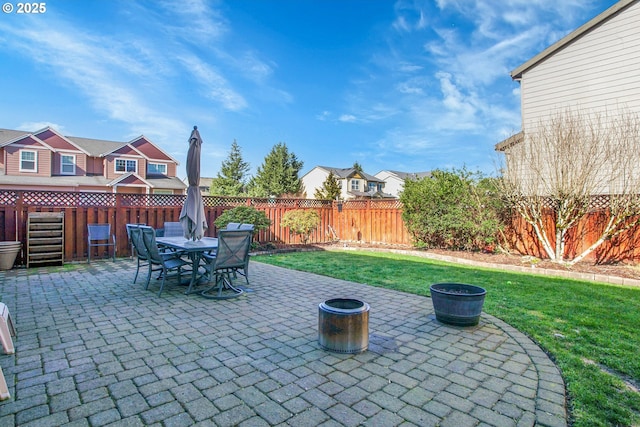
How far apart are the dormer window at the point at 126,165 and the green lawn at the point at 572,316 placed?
61.4 ft

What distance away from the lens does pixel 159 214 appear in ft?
31.0

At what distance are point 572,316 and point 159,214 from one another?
9566 millimetres

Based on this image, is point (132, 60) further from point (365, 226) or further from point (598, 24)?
point (598, 24)

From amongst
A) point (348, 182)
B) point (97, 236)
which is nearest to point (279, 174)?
point (348, 182)

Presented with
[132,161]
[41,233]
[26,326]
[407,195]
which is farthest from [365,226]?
[132,161]

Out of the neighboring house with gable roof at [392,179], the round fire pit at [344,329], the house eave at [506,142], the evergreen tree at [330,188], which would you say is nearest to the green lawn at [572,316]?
the round fire pit at [344,329]

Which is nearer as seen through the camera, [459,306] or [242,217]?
[459,306]

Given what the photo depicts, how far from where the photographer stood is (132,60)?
9.20 m

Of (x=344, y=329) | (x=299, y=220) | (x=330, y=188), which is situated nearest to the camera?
(x=344, y=329)

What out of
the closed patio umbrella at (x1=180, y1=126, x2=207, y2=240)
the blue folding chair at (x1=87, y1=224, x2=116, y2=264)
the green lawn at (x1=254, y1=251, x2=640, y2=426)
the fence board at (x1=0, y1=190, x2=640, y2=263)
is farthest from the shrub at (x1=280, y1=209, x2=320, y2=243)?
the closed patio umbrella at (x1=180, y1=126, x2=207, y2=240)

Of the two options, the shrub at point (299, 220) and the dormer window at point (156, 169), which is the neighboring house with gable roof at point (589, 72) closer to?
the shrub at point (299, 220)

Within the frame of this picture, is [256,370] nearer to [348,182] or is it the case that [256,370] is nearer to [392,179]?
[348,182]

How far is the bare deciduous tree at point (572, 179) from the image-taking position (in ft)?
23.9

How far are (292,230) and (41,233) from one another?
6.81 meters
